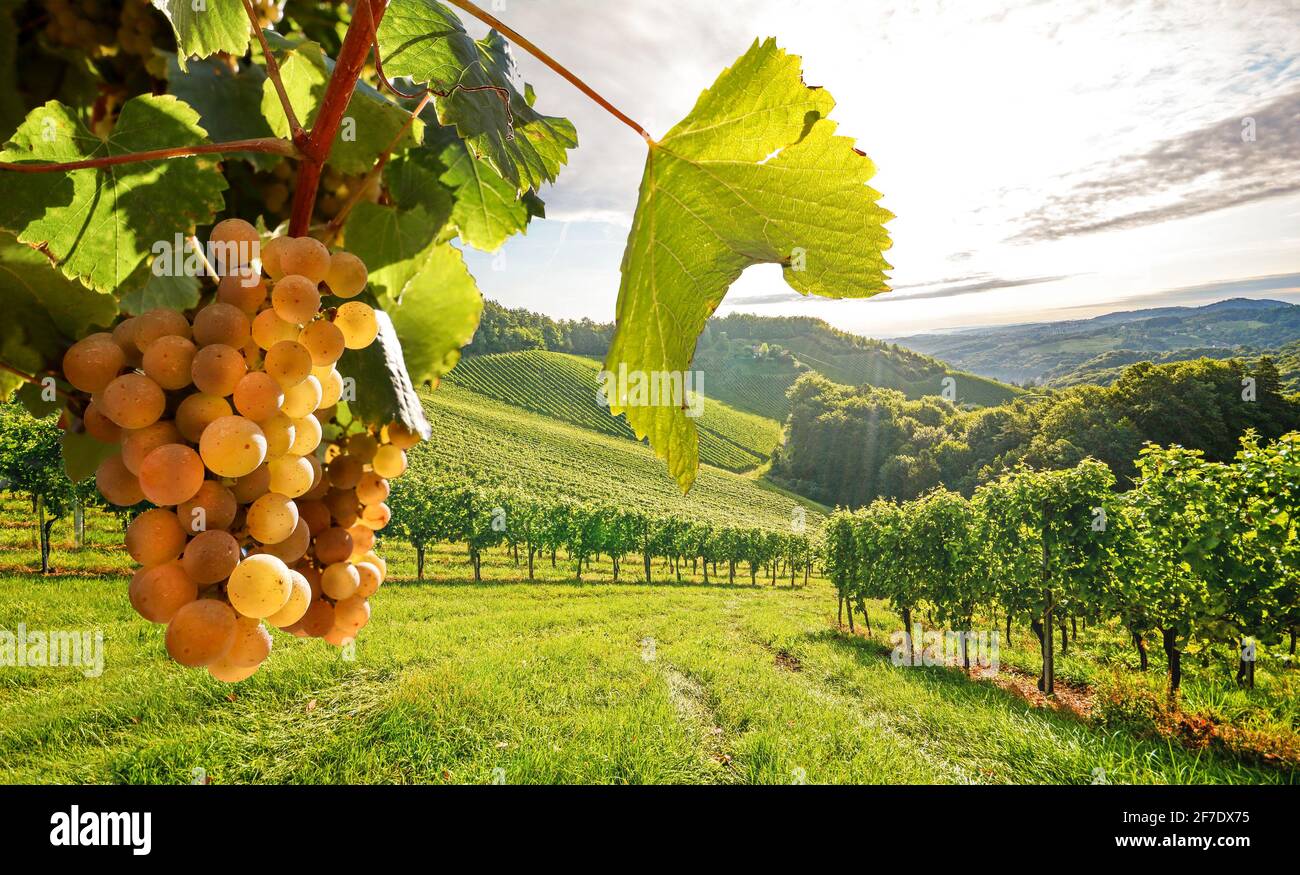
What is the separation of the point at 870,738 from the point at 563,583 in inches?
366

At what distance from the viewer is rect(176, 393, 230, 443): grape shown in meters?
0.30

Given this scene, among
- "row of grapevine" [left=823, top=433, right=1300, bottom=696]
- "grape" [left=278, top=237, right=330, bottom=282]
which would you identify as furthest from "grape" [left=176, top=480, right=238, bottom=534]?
"row of grapevine" [left=823, top=433, right=1300, bottom=696]

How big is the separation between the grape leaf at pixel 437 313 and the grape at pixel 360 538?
0.38 ft

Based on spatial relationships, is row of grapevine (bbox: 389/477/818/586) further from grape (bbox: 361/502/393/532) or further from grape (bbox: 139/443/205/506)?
grape (bbox: 139/443/205/506)

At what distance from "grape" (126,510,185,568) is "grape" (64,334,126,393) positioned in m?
0.07

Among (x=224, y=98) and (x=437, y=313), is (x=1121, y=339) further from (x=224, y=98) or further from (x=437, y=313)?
(x=224, y=98)

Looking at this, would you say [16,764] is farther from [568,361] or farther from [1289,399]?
[1289,399]

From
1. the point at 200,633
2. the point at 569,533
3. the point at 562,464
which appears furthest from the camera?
the point at 562,464

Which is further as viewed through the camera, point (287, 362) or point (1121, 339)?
point (1121, 339)

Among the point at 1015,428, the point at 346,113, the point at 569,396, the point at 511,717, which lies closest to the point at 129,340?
the point at 346,113

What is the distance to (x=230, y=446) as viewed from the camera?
0.29 m

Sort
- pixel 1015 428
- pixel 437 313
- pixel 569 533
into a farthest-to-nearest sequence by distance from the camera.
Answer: pixel 1015 428
pixel 569 533
pixel 437 313

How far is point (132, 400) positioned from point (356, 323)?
97 millimetres

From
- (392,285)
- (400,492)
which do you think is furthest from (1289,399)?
(392,285)
